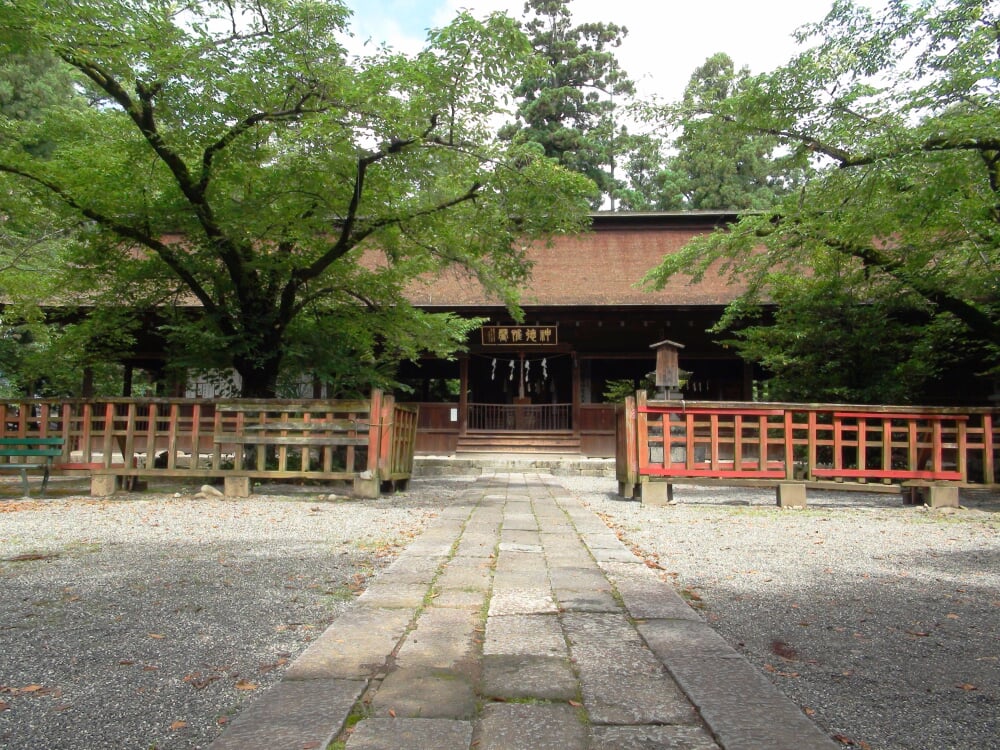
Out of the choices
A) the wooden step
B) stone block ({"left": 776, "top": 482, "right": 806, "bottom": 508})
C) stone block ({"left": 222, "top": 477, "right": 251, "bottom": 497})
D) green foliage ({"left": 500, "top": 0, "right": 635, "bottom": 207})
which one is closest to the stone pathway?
stone block ({"left": 776, "top": 482, "right": 806, "bottom": 508})

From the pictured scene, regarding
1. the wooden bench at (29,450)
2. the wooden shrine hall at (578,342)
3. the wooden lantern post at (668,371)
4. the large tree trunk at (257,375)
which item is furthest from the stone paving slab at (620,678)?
the wooden shrine hall at (578,342)

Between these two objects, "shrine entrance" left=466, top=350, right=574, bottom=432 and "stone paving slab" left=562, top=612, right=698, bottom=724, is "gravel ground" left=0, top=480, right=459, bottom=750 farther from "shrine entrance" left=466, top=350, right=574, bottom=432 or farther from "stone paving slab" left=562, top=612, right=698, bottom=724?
"shrine entrance" left=466, top=350, right=574, bottom=432

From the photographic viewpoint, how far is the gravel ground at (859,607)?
1.90 m

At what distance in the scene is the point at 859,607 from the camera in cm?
307

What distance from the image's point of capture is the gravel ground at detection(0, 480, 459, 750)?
71.1 inches

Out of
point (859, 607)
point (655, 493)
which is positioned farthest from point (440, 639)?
point (655, 493)

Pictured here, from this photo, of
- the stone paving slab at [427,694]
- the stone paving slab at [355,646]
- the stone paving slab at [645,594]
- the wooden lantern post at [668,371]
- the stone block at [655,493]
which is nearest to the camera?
the stone paving slab at [427,694]

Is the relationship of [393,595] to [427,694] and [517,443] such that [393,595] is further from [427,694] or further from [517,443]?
[517,443]

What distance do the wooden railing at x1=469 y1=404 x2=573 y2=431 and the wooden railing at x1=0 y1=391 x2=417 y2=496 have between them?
7.20 meters

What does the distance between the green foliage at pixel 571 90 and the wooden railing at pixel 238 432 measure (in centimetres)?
2131

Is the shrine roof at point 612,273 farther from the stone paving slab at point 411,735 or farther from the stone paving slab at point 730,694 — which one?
the stone paving slab at point 411,735

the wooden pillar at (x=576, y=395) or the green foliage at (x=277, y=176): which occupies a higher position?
the green foliage at (x=277, y=176)

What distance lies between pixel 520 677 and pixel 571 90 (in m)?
28.1

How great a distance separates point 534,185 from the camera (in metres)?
7.36
